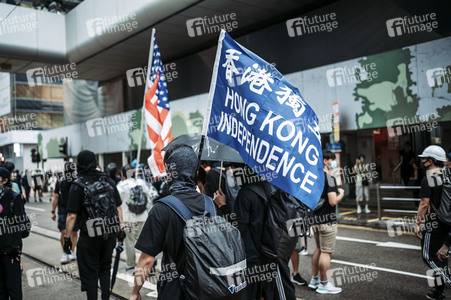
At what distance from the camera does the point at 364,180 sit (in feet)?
41.0

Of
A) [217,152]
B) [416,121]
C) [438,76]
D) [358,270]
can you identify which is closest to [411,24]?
[438,76]

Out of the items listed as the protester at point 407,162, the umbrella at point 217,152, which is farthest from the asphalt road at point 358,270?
the protester at point 407,162

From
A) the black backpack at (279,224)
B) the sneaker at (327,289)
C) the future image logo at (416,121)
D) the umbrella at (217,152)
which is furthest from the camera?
the future image logo at (416,121)

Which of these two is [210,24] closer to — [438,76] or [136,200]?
[438,76]

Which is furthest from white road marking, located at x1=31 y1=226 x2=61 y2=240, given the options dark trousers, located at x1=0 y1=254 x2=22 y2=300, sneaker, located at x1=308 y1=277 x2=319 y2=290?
sneaker, located at x1=308 y1=277 x2=319 y2=290

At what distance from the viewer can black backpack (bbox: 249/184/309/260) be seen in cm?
319

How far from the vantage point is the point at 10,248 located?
13.9 feet

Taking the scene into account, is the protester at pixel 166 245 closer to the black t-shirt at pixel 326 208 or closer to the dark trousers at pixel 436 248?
the black t-shirt at pixel 326 208

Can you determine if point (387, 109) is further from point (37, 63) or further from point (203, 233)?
point (37, 63)

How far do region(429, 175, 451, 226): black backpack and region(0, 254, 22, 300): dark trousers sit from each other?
198 inches

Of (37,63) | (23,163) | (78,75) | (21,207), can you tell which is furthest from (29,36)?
(23,163)

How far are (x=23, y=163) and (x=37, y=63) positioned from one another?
27908mm

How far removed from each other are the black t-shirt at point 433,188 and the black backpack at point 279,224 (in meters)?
2.15

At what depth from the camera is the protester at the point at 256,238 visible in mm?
3281
